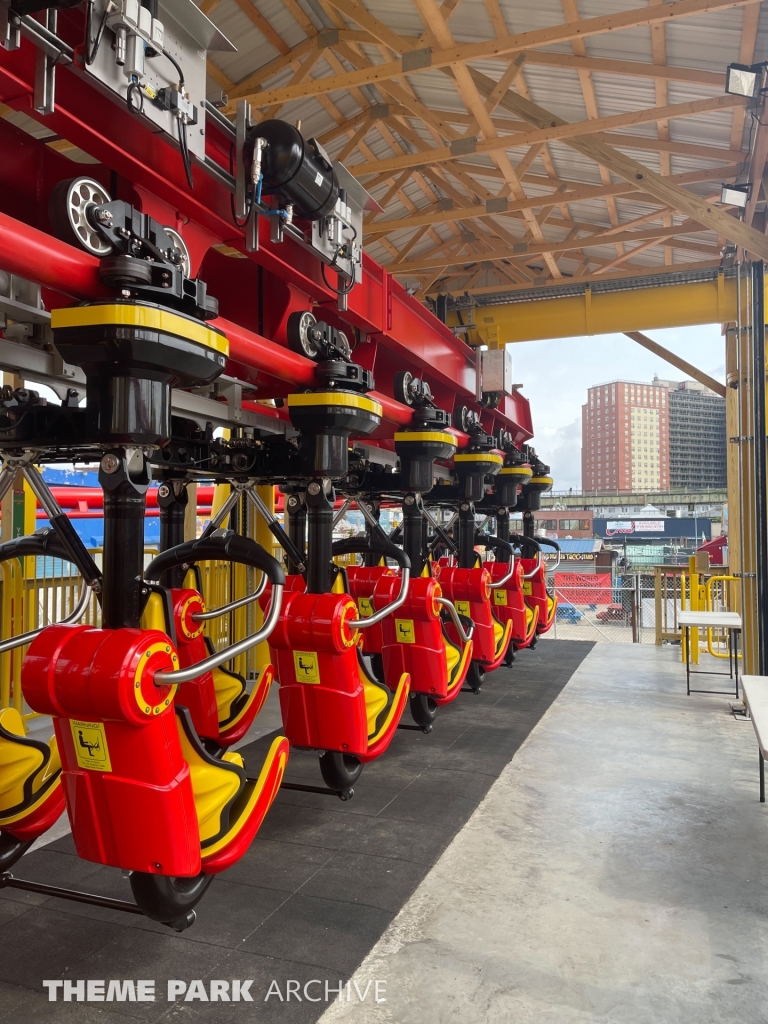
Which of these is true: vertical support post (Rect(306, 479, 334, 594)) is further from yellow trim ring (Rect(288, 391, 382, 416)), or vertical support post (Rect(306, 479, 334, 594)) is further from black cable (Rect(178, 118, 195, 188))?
black cable (Rect(178, 118, 195, 188))

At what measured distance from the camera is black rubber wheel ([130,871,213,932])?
2.24 m

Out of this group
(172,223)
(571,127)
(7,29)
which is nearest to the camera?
(7,29)

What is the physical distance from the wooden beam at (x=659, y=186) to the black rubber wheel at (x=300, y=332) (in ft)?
11.2

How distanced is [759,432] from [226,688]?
5.05 m

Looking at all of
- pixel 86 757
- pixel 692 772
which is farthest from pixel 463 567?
pixel 86 757

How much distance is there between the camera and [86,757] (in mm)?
2178

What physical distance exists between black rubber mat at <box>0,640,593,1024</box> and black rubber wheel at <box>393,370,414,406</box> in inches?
95.2

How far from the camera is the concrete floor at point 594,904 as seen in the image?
7.81 feet

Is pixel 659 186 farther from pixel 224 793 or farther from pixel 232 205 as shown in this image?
→ pixel 224 793

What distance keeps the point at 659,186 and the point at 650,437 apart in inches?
1374

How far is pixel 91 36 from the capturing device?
1.81 m

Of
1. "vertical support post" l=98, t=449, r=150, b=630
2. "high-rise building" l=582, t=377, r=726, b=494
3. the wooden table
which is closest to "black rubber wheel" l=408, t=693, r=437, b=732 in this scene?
the wooden table

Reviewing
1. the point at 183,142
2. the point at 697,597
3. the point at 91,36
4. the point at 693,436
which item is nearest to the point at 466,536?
the point at 697,597

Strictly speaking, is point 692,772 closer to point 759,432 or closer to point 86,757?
point 759,432
